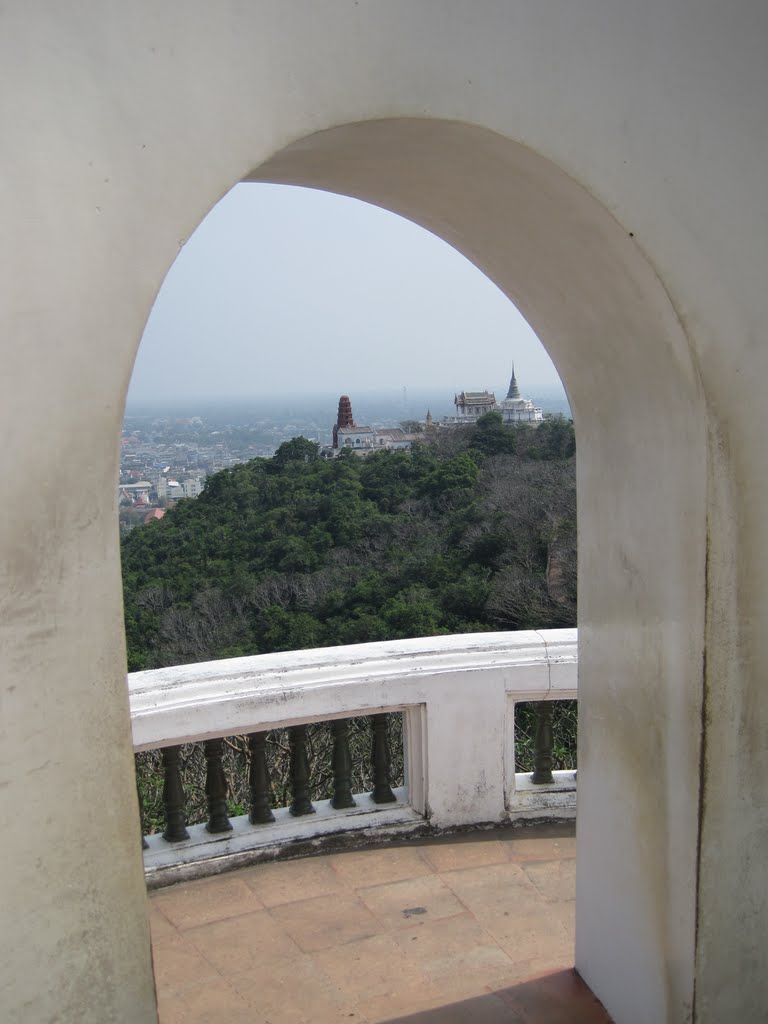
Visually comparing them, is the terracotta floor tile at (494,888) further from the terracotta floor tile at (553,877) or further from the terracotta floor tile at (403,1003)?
the terracotta floor tile at (403,1003)

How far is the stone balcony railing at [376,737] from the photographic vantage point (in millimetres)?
3406

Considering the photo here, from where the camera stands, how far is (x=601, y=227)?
2154 mm

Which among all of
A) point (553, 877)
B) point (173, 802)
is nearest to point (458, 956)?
point (553, 877)

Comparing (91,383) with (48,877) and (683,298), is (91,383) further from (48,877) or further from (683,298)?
(683,298)

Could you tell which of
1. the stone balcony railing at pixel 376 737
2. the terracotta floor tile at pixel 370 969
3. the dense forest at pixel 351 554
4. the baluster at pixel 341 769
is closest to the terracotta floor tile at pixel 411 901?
the terracotta floor tile at pixel 370 969

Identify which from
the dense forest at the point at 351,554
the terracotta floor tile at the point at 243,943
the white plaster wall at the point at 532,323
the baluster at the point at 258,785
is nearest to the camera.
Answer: the white plaster wall at the point at 532,323

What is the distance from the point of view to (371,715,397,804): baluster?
3.65 metres

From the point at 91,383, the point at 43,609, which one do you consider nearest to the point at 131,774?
the point at 43,609

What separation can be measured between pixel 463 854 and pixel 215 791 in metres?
0.92

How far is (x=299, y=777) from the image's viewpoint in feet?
11.8

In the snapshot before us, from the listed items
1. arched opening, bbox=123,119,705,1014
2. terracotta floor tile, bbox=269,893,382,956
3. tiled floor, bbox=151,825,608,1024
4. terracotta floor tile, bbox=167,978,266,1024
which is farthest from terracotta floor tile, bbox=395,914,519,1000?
terracotta floor tile, bbox=167,978,266,1024

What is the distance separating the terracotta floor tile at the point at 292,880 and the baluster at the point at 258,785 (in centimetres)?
17

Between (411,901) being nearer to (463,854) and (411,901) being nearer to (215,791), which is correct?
(463,854)

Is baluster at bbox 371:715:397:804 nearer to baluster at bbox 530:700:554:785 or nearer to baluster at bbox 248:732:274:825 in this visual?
baluster at bbox 248:732:274:825
